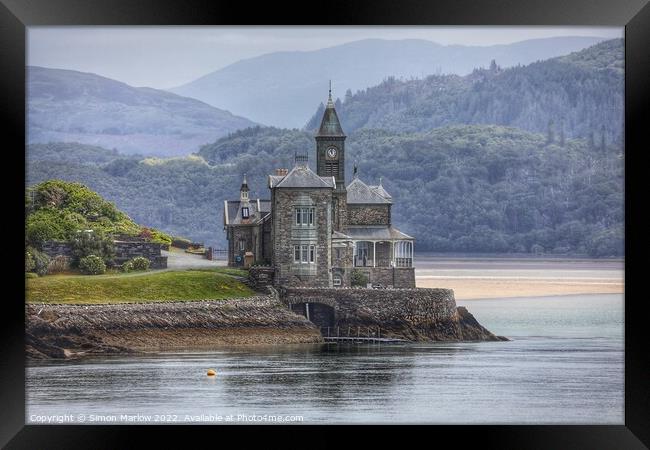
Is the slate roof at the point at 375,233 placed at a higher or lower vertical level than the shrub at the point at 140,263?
higher

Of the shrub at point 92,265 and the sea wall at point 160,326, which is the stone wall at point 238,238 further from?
the shrub at point 92,265

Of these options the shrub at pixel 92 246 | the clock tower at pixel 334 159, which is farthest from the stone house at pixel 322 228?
the shrub at pixel 92 246

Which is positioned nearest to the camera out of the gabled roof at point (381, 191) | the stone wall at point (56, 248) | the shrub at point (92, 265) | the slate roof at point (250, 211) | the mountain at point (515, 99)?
the stone wall at point (56, 248)

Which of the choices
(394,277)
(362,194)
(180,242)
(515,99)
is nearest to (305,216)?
(362,194)

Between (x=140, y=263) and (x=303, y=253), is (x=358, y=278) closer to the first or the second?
(x=303, y=253)

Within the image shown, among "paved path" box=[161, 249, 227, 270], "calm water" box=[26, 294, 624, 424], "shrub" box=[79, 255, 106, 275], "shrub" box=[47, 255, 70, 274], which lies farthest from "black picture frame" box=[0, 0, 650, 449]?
"paved path" box=[161, 249, 227, 270]

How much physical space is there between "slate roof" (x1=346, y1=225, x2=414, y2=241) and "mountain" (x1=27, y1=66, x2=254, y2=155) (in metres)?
3.93

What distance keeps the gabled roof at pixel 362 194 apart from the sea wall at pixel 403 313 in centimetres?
260

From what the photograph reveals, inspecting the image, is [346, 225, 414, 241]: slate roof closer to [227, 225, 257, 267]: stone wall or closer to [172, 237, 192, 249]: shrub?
[227, 225, 257, 267]: stone wall

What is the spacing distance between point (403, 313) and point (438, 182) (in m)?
6.40

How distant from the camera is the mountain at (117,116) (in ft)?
115

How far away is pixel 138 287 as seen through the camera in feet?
114
